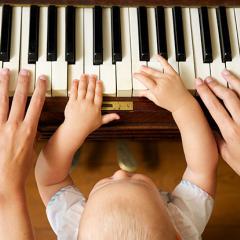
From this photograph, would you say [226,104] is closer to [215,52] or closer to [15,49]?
[215,52]

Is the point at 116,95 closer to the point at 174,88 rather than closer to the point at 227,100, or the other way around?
the point at 174,88

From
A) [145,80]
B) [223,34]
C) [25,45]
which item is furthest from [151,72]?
[25,45]

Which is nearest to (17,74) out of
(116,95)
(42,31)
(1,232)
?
(42,31)

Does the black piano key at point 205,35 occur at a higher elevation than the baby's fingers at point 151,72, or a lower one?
higher

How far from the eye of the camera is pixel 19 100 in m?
1.09

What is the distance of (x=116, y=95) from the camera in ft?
3.74

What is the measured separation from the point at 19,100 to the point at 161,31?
1.39ft

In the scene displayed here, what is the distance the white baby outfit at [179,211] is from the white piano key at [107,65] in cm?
31

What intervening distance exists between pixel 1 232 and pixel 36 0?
61 centimetres

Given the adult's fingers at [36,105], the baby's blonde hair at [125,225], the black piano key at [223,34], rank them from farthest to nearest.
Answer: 1. the black piano key at [223,34]
2. the adult's fingers at [36,105]
3. the baby's blonde hair at [125,225]

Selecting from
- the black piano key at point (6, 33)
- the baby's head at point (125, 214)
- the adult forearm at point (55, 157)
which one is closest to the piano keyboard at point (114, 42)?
the black piano key at point (6, 33)

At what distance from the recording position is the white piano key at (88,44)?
3.79 ft

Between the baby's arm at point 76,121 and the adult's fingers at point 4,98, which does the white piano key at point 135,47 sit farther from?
the adult's fingers at point 4,98

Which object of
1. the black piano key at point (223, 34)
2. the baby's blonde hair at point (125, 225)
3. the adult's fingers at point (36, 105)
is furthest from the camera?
the black piano key at point (223, 34)
